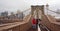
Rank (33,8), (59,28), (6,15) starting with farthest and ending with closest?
(33,8)
(6,15)
(59,28)

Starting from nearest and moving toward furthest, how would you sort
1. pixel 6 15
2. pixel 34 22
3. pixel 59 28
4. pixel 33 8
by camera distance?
pixel 59 28, pixel 34 22, pixel 6 15, pixel 33 8

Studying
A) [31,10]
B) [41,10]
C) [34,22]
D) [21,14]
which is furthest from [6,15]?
[34,22]

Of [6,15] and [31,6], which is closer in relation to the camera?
[6,15]

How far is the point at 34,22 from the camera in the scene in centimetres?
810

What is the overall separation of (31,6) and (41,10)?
88.5 inches

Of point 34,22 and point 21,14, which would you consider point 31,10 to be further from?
point 34,22

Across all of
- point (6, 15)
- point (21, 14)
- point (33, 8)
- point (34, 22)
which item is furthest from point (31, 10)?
point (34, 22)

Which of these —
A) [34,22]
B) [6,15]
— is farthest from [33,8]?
[34,22]

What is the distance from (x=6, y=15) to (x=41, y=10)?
24.3ft

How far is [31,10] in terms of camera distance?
31078 millimetres

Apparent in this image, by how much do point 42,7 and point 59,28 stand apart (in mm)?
25113

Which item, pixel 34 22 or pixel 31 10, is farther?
pixel 31 10

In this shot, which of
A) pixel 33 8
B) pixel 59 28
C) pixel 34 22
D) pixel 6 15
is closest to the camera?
pixel 59 28

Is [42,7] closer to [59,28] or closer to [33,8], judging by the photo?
[33,8]
